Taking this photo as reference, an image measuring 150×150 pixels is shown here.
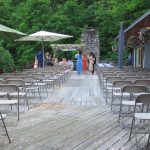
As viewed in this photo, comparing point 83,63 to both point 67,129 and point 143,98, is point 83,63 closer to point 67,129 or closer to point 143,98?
point 67,129

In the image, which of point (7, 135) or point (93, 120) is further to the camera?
point (93, 120)

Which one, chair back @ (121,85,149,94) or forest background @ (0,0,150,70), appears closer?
chair back @ (121,85,149,94)

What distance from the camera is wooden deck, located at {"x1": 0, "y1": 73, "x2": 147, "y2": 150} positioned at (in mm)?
6070

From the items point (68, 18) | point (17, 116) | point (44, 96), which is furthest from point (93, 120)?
point (68, 18)

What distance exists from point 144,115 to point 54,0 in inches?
1665

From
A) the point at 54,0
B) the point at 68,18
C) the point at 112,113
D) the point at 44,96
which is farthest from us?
the point at 54,0

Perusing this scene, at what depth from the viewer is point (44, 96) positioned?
40.2 ft

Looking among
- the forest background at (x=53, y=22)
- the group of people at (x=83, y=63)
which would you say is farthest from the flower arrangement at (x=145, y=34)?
the forest background at (x=53, y=22)

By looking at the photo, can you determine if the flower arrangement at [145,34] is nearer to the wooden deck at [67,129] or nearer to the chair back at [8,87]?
the wooden deck at [67,129]

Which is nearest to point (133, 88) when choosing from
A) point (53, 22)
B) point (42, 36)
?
point (42, 36)

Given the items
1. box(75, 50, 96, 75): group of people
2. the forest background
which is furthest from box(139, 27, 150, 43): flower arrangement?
the forest background

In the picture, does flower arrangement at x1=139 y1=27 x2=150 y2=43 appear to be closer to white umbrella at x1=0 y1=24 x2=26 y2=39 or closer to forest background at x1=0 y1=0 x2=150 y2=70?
white umbrella at x1=0 y1=24 x2=26 y2=39

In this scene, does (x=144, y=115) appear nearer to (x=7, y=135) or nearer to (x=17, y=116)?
(x=7, y=135)

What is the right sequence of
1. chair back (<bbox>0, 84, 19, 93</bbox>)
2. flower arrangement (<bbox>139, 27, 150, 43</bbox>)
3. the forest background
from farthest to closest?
the forest background, flower arrangement (<bbox>139, 27, 150, 43</bbox>), chair back (<bbox>0, 84, 19, 93</bbox>)
